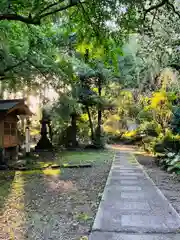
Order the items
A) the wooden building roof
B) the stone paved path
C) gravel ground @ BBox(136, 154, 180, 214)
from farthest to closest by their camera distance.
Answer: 1. the wooden building roof
2. gravel ground @ BBox(136, 154, 180, 214)
3. the stone paved path

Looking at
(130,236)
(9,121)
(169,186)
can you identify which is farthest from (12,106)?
(130,236)

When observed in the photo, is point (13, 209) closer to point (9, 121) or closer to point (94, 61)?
point (94, 61)

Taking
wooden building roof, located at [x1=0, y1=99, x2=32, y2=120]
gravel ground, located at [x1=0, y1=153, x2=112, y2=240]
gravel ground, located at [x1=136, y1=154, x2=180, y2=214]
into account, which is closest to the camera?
gravel ground, located at [x1=0, y1=153, x2=112, y2=240]

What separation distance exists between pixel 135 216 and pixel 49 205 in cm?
182

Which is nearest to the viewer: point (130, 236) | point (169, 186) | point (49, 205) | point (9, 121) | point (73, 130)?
point (130, 236)

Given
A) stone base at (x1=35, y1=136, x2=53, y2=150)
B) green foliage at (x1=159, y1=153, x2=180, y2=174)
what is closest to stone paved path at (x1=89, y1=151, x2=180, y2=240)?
green foliage at (x1=159, y1=153, x2=180, y2=174)

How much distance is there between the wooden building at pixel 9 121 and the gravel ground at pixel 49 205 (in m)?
3.57

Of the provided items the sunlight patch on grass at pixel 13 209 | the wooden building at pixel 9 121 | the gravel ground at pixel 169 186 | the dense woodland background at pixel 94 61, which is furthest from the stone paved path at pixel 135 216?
the wooden building at pixel 9 121

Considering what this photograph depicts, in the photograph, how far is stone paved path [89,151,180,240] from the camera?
153 inches

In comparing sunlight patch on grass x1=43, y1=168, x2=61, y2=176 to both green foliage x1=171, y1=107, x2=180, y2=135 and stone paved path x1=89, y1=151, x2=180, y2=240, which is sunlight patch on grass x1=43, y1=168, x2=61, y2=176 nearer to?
stone paved path x1=89, y1=151, x2=180, y2=240

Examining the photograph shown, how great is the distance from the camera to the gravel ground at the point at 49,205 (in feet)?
13.9

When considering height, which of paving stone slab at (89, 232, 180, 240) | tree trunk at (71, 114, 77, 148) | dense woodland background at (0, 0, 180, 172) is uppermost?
dense woodland background at (0, 0, 180, 172)

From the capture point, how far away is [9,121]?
46.7 feet

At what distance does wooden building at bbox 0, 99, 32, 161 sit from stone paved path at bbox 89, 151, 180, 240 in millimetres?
6991
